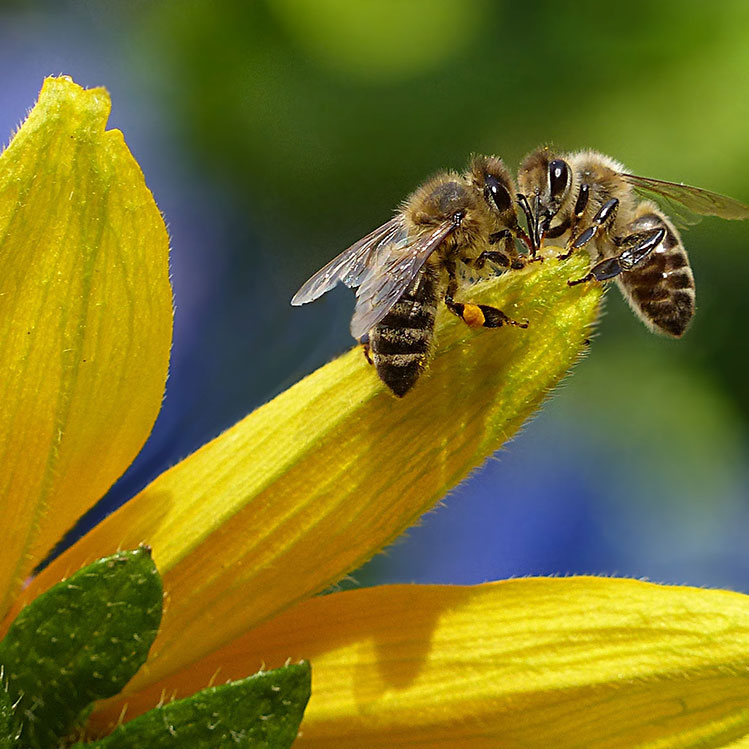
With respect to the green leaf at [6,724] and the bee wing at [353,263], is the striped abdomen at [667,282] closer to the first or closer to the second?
the bee wing at [353,263]

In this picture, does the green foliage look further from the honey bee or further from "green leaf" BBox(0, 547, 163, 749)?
the honey bee

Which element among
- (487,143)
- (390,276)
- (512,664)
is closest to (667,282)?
(390,276)

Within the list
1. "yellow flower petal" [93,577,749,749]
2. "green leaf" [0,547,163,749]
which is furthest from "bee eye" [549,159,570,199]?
"green leaf" [0,547,163,749]

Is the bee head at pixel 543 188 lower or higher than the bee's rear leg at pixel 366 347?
higher

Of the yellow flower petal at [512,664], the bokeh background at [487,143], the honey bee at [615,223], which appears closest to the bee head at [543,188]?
the honey bee at [615,223]

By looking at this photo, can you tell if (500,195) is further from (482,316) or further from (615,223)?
(482,316)

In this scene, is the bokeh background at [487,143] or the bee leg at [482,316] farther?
the bokeh background at [487,143]

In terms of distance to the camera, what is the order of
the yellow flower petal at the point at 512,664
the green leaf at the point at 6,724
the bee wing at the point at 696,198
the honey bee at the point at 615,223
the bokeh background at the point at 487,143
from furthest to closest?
the bokeh background at the point at 487,143 → the bee wing at the point at 696,198 → the honey bee at the point at 615,223 → the yellow flower petal at the point at 512,664 → the green leaf at the point at 6,724

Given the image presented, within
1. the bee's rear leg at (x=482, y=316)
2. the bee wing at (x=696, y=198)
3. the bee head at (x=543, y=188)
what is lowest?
the bee's rear leg at (x=482, y=316)
